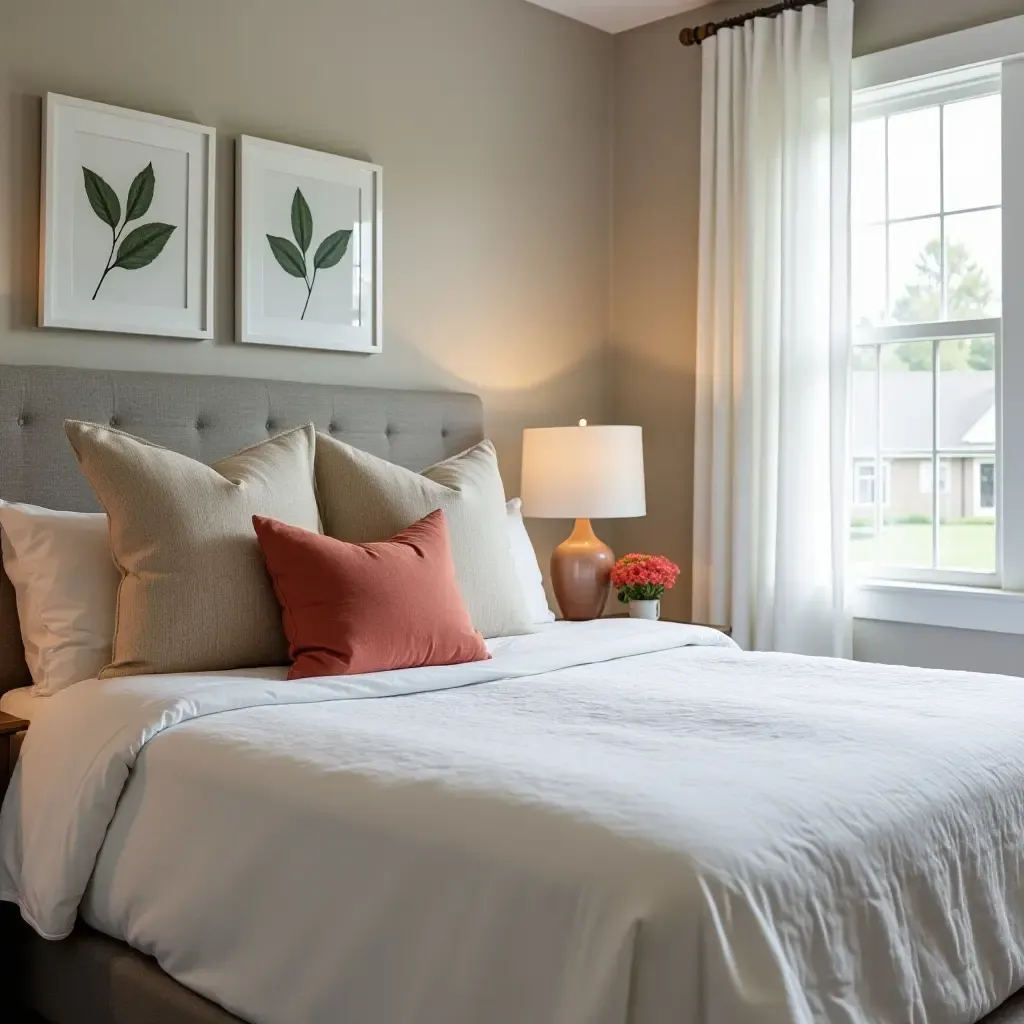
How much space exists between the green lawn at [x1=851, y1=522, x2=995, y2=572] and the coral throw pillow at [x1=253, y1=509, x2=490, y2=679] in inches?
72.2

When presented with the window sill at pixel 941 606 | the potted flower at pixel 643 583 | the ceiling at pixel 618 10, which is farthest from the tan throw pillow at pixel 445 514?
the ceiling at pixel 618 10

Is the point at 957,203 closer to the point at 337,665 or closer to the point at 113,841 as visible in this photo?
the point at 337,665

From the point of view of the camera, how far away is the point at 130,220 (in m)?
3.13

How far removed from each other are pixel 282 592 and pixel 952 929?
151 centimetres

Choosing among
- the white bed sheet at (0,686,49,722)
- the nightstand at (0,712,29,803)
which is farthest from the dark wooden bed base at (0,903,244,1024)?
the white bed sheet at (0,686,49,722)

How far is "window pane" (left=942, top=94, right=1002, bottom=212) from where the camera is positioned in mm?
3715

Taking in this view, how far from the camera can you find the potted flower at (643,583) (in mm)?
3865

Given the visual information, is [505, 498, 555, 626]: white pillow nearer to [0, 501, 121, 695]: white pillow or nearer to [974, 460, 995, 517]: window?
[0, 501, 121, 695]: white pillow

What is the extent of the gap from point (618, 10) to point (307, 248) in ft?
5.44

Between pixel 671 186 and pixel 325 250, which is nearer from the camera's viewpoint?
pixel 325 250

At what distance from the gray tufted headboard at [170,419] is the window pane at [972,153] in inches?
68.8

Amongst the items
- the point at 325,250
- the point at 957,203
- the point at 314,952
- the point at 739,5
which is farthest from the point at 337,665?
the point at 739,5

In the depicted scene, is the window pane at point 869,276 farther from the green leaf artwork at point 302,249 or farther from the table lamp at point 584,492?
the green leaf artwork at point 302,249

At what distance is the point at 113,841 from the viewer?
209cm
